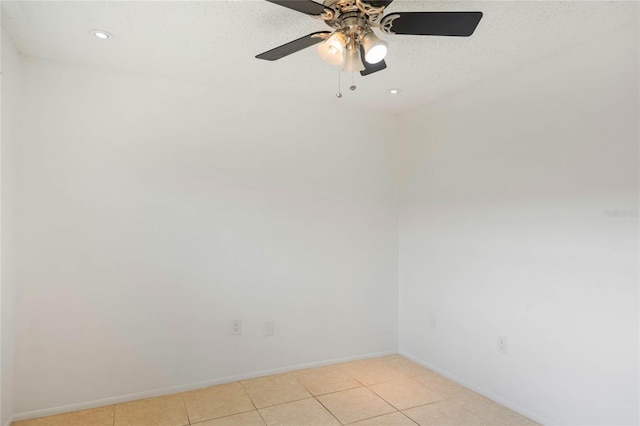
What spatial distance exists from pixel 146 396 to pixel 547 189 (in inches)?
125

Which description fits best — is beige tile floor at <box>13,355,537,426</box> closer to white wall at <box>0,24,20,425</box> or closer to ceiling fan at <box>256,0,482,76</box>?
white wall at <box>0,24,20,425</box>

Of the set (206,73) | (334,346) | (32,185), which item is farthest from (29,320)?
(334,346)

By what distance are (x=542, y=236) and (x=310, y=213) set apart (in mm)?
1819

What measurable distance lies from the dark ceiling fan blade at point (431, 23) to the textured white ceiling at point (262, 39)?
11.4 inches

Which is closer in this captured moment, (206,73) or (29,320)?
Result: (29,320)

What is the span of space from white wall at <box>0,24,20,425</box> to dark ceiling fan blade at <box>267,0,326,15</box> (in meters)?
1.75

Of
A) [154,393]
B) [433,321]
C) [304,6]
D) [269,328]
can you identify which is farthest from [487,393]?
[304,6]

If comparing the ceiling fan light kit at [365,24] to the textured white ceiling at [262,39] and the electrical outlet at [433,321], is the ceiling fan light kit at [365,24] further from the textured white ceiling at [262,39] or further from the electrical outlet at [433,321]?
the electrical outlet at [433,321]

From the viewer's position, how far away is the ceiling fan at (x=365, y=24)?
5.04 feet

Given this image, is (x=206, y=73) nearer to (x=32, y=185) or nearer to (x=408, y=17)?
(x=32, y=185)

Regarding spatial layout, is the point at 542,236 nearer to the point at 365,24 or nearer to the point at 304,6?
the point at 365,24

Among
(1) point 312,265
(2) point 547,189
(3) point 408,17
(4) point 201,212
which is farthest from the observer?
(1) point 312,265

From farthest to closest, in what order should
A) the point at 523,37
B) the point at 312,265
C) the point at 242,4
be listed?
the point at 312,265
the point at 523,37
the point at 242,4

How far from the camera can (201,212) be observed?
9.68ft
